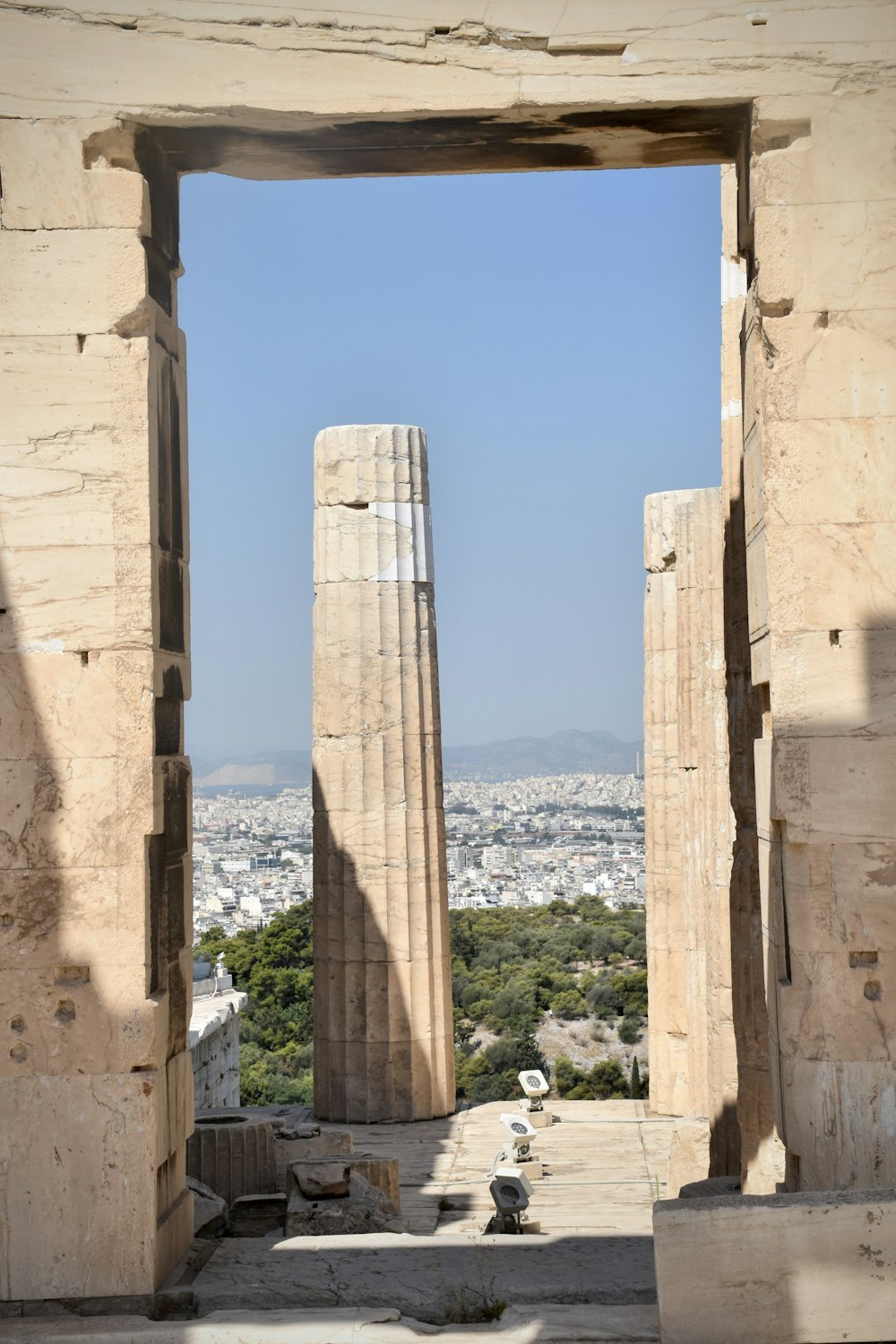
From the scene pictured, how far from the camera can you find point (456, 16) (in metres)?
7.68

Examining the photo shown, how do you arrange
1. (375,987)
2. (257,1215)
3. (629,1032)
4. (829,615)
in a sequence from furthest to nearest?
(629,1032)
(375,987)
(257,1215)
(829,615)

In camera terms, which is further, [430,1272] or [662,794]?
[662,794]

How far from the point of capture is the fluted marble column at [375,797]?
1736 centimetres

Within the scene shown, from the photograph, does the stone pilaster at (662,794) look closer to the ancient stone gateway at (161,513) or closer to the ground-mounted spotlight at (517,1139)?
the ground-mounted spotlight at (517,1139)

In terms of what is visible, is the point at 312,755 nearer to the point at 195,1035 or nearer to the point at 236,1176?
the point at 195,1035

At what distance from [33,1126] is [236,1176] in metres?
4.69

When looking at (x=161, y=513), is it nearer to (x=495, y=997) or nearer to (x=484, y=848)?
(x=495, y=997)

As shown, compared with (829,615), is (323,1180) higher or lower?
lower

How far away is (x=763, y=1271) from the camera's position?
20.1 ft

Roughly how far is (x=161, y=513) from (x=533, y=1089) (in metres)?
10.9

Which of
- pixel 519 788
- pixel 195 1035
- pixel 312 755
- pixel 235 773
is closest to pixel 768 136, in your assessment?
pixel 312 755

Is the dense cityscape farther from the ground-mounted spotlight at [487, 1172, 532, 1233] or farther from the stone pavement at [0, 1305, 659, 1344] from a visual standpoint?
the stone pavement at [0, 1305, 659, 1344]

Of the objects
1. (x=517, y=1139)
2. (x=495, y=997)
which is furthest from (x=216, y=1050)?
(x=495, y=997)

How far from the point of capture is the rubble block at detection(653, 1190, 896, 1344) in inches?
241
